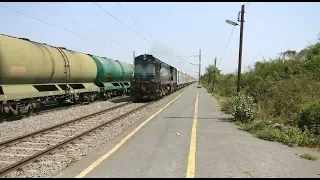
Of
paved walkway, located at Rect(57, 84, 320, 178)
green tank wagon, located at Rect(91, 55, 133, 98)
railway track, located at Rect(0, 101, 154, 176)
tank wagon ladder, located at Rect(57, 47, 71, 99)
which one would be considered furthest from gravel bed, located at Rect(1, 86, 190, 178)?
green tank wagon, located at Rect(91, 55, 133, 98)

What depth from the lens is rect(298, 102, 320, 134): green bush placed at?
31.3 ft

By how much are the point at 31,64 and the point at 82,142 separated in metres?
7.00

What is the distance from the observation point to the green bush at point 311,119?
9531 mm

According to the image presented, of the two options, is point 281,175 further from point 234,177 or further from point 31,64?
point 31,64

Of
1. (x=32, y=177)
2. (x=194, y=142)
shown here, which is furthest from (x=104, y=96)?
(x=32, y=177)

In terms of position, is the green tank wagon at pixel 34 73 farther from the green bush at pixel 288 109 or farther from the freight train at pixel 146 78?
the green bush at pixel 288 109

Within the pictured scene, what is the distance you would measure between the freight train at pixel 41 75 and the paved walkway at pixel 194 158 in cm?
648

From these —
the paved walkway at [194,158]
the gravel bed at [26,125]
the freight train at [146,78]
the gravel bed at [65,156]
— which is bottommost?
the gravel bed at [26,125]

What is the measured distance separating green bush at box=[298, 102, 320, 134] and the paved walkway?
1.77 m

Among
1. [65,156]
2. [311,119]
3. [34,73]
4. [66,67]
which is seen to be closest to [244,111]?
[311,119]

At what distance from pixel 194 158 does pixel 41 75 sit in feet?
36.1

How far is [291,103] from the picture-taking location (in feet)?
41.8

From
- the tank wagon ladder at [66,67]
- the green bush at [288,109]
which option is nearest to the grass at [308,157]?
the green bush at [288,109]

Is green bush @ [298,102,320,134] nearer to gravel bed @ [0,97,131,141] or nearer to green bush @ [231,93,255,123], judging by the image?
green bush @ [231,93,255,123]
